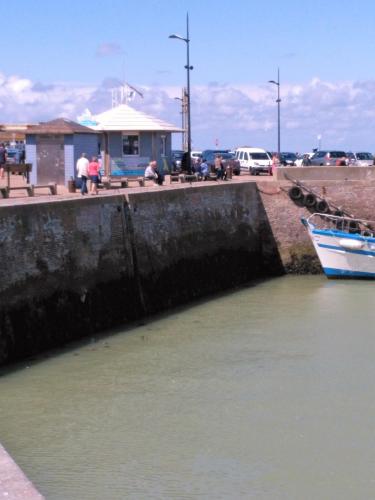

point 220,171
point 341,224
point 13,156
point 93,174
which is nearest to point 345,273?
point 341,224

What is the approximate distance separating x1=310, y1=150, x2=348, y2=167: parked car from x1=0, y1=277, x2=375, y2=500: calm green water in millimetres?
25159

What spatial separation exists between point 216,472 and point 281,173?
59.5 feet

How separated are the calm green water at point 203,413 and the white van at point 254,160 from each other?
23134 millimetres

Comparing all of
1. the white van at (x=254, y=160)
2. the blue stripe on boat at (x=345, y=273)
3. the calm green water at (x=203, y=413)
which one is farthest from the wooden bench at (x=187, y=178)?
the white van at (x=254, y=160)

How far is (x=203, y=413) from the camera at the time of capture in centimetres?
1246

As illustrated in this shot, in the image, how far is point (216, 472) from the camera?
407 inches

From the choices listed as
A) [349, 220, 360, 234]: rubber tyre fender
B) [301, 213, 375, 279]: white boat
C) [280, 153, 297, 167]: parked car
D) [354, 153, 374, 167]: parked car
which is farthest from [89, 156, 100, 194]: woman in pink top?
[280, 153, 297, 167]: parked car

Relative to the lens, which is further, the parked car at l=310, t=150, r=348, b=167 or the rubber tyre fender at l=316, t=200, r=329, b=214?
the parked car at l=310, t=150, r=348, b=167

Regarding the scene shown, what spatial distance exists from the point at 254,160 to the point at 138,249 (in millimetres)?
23738

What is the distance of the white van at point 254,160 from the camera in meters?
41.6

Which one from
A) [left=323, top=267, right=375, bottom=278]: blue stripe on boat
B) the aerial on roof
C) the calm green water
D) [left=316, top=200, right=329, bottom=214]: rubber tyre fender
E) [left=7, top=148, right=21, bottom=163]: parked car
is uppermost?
the aerial on roof

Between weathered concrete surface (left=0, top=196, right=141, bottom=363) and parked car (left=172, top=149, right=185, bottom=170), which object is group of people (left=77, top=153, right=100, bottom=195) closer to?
weathered concrete surface (left=0, top=196, right=141, bottom=363)

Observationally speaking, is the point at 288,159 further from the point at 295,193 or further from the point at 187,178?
the point at 295,193

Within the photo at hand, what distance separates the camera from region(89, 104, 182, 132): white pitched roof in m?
29.6
